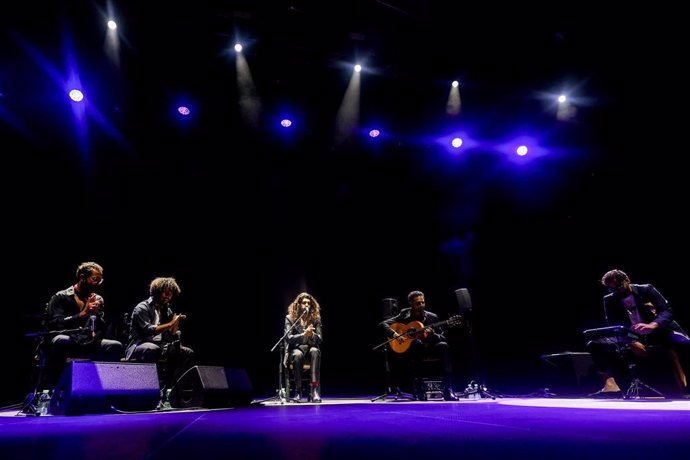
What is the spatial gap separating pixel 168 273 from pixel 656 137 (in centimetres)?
813

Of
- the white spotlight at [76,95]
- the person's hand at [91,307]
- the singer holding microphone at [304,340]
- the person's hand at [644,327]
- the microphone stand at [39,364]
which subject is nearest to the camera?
the microphone stand at [39,364]

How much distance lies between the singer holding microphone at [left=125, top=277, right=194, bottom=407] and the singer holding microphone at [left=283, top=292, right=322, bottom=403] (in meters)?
1.69

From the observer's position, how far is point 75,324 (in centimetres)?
434

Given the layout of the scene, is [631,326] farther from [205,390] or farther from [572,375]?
[205,390]

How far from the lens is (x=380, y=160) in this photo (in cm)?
838

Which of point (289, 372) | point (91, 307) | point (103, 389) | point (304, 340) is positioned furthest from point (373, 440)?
point (289, 372)

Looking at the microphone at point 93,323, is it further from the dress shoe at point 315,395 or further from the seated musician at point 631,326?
the seated musician at point 631,326

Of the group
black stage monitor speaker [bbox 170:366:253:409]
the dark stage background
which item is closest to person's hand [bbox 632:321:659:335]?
the dark stage background

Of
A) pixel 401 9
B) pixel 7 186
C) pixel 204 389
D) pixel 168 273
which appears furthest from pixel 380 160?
pixel 7 186

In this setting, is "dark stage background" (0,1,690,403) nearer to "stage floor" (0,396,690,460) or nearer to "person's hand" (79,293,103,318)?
"person's hand" (79,293,103,318)

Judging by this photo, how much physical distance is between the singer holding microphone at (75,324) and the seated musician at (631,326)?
5176mm

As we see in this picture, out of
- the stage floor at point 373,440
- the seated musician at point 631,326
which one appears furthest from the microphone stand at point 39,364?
the seated musician at point 631,326

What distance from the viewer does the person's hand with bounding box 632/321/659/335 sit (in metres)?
4.43

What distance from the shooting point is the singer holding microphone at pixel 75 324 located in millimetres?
4242
